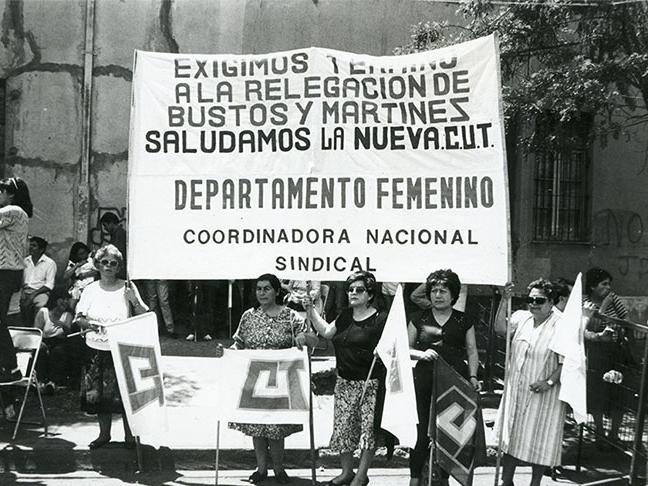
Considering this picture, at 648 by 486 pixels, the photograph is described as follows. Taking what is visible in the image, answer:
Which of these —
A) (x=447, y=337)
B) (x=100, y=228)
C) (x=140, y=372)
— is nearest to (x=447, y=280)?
(x=447, y=337)

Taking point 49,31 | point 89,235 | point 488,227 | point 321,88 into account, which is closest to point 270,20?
point 49,31

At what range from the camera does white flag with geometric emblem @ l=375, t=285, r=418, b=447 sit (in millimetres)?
5715

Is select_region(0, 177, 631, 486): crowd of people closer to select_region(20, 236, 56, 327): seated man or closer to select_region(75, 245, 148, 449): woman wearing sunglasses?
select_region(75, 245, 148, 449): woman wearing sunglasses

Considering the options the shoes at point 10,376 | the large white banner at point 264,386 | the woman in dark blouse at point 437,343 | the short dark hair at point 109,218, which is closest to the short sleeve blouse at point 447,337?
the woman in dark blouse at point 437,343

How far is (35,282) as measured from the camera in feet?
33.2

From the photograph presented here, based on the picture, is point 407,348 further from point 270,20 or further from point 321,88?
point 270,20

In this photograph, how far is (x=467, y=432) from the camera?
581 cm

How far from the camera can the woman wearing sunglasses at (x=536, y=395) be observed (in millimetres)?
6137

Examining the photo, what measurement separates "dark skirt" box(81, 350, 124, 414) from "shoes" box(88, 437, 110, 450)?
1.01 ft

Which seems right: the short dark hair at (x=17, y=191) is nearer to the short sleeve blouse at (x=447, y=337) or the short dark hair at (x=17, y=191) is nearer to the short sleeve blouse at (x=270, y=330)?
the short sleeve blouse at (x=270, y=330)

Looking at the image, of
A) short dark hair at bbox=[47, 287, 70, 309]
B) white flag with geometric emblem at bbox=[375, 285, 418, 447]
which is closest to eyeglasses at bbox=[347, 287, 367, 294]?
white flag with geometric emblem at bbox=[375, 285, 418, 447]

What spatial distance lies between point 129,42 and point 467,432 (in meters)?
10.2

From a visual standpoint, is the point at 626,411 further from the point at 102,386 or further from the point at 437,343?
the point at 102,386

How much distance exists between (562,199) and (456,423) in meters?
10.1
